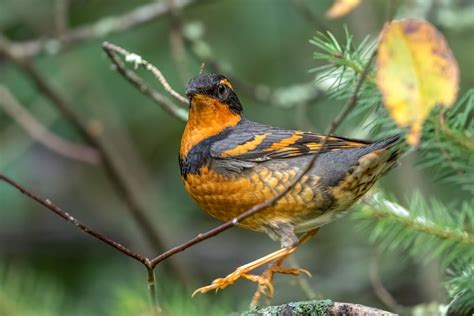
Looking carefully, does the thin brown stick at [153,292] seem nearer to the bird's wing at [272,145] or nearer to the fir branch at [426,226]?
the fir branch at [426,226]

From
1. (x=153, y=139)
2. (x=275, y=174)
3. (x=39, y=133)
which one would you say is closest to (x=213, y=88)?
(x=275, y=174)

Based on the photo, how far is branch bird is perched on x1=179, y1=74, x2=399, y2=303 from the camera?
13.9 feet

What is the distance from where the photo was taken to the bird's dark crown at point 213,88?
458cm

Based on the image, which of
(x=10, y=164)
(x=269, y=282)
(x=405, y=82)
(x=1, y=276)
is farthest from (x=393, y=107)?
(x=10, y=164)

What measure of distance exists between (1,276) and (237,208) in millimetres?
2244

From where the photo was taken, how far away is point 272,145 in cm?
456

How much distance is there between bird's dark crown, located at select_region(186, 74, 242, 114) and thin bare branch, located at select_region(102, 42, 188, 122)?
0.16 m

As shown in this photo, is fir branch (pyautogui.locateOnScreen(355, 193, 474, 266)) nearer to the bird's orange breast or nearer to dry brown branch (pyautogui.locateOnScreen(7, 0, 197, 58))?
the bird's orange breast

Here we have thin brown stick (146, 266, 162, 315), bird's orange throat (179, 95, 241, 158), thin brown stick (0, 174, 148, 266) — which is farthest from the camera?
bird's orange throat (179, 95, 241, 158)

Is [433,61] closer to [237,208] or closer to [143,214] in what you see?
[237,208]

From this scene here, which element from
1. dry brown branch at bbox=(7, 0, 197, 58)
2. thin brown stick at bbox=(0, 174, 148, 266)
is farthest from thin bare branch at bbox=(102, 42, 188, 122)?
dry brown branch at bbox=(7, 0, 197, 58)

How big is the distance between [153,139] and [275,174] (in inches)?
167

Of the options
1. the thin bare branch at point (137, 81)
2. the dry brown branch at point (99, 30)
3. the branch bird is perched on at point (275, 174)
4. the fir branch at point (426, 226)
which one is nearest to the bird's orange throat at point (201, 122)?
Result: the branch bird is perched on at point (275, 174)

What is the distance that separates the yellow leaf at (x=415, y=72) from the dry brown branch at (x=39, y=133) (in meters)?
4.84
